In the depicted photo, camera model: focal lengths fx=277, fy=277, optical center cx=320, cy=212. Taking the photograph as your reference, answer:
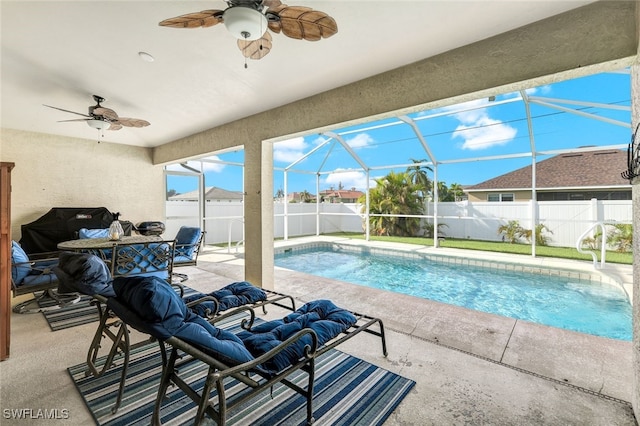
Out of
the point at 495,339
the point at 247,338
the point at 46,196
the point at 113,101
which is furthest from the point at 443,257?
the point at 46,196

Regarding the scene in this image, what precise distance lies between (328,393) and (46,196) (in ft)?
22.1

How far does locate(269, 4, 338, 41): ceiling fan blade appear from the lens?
1743 millimetres

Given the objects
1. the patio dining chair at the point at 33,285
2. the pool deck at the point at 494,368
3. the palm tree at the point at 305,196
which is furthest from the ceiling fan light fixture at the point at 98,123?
the palm tree at the point at 305,196

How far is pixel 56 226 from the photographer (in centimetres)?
534

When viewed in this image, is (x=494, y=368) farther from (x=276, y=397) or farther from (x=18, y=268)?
(x=18, y=268)

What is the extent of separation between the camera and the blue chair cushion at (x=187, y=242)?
4617 mm

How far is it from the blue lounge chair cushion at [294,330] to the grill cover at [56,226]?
5.18 metres

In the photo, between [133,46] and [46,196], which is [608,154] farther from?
[46,196]

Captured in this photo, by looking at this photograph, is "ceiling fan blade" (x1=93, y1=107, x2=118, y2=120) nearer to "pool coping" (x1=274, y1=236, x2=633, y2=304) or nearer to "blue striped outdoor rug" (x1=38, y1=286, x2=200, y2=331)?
"blue striped outdoor rug" (x1=38, y1=286, x2=200, y2=331)

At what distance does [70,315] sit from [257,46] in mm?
3831

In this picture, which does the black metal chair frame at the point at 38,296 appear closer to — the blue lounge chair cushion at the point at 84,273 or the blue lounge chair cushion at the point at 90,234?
the blue lounge chair cushion at the point at 90,234

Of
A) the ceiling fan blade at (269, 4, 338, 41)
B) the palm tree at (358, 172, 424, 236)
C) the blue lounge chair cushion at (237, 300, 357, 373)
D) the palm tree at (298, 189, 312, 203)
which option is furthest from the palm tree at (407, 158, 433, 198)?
the ceiling fan blade at (269, 4, 338, 41)

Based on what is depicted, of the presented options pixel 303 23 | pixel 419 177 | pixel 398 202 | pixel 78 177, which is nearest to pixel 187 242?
pixel 78 177

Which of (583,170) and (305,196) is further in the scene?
(305,196)
